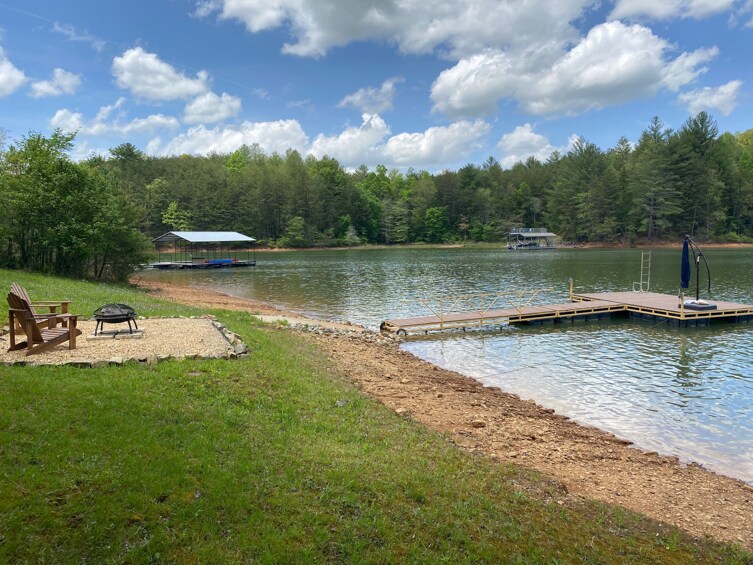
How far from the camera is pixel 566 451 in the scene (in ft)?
31.0

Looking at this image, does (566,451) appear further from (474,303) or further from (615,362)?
(474,303)

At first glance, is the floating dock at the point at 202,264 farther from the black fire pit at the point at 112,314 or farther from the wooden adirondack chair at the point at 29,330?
the wooden adirondack chair at the point at 29,330

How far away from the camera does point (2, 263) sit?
89.2 ft

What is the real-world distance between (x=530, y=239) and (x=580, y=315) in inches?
3299

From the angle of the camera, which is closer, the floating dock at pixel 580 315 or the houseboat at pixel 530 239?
the floating dock at pixel 580 315

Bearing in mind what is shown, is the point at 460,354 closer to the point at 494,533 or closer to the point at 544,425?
the point at 544,425

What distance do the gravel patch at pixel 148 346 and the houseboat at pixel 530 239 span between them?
90788mm

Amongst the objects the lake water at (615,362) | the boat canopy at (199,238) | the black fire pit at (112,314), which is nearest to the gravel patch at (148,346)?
the black fire pit at (112,314)

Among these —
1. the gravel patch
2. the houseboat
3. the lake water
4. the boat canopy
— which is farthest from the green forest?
the gravel patch

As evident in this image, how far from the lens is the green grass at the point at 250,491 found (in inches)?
172

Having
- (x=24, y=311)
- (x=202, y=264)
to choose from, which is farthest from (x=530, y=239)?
(x=24, y=311)

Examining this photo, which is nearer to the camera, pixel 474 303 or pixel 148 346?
pixel 148 346

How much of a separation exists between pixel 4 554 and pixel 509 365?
15214 mm

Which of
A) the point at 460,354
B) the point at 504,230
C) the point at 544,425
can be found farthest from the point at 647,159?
the point at 544,425
